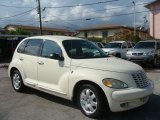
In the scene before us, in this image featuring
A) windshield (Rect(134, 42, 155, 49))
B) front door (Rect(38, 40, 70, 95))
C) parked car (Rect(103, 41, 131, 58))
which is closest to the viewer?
front door (Rect(38, 40, 70, 95))

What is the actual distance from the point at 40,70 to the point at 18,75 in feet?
4.45

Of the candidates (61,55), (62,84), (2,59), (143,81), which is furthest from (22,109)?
(2,59)

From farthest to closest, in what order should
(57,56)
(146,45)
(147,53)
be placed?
1. (146,45)
2. (147,53)
3. (57,56)

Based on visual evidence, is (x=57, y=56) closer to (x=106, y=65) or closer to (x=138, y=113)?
(x=106, y=65)

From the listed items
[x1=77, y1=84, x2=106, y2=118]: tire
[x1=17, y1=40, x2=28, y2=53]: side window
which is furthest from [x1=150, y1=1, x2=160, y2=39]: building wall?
[x1=77, y1=84, x2=106, y2=118]: tire

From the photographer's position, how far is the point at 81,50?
7.68 meters

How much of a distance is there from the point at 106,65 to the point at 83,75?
0.54 metres

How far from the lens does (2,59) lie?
27703 mm

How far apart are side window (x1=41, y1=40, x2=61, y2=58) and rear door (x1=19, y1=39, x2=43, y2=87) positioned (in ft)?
0.82

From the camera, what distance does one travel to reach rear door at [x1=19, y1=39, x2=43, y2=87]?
823cm

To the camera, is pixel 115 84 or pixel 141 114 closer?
pixel 115 84

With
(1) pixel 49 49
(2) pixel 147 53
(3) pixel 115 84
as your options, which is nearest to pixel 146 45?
(2) pixel 147 53

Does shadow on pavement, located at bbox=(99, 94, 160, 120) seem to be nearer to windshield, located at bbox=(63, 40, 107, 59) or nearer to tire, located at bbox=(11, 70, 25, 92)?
windshield, located at bbox=(63, 40, 107, 59)

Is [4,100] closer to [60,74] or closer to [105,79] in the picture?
[60,74]
